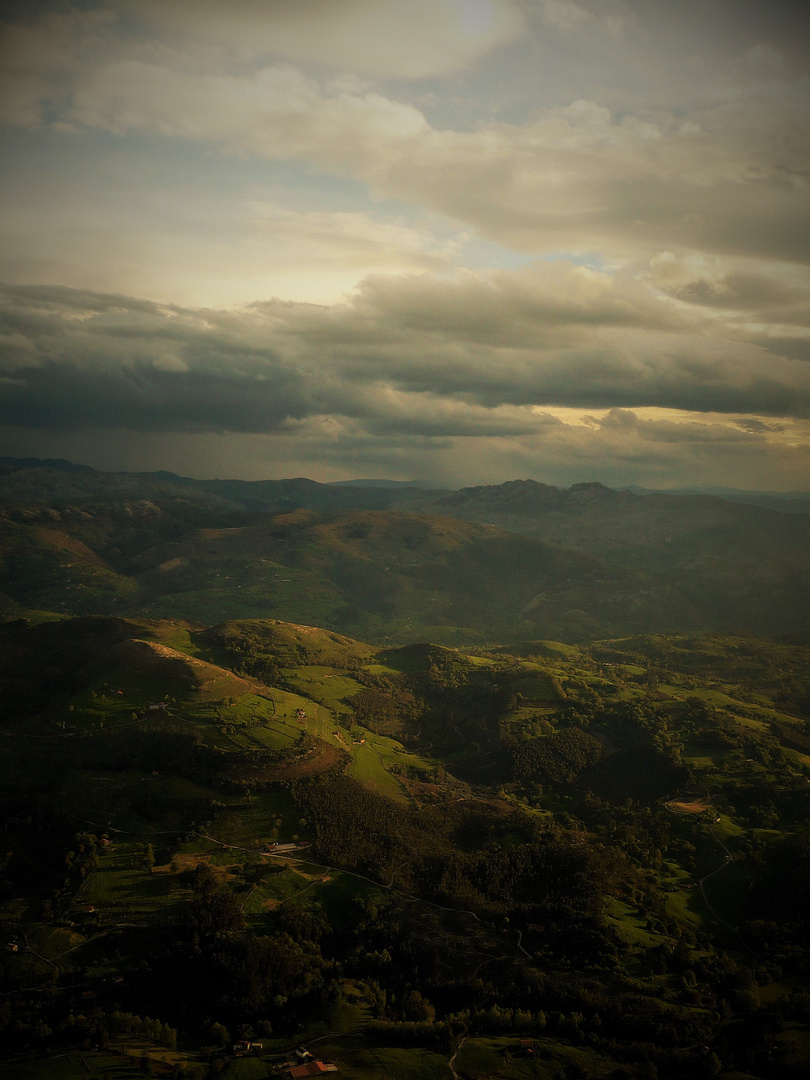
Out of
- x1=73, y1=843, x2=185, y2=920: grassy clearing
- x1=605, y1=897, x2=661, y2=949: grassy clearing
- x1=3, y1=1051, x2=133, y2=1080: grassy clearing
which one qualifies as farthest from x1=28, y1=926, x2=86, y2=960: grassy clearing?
x1=605, y1=897, x2=661, y2=949: grassy clearing

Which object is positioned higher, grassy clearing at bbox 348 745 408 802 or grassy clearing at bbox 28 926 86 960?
grassy clearing at bbox 348 745 408 802

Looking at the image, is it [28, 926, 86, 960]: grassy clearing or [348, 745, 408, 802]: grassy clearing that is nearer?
[28, 926, 86, 960]: grassy clearing

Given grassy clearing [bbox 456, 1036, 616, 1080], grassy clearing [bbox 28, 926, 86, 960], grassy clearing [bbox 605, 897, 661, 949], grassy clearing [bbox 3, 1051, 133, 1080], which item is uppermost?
grassy clearing [bbox 28, 926, 86, 960]

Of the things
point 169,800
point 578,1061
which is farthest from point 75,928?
point 578,1061

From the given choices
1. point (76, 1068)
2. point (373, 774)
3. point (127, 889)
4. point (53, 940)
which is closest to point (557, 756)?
point (373, 774)

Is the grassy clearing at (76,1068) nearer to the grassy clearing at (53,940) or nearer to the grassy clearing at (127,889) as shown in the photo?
the grassy clearing at (53,940)

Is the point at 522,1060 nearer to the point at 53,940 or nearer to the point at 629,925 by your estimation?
the point at 629,925

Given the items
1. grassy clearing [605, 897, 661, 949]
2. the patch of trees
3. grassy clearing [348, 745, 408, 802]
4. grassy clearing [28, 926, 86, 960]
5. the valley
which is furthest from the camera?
the patch of trees

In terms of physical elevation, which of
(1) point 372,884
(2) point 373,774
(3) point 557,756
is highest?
(2) point 373,774

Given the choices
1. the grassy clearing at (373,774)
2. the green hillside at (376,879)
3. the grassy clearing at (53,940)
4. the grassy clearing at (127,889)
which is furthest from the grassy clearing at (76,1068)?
the grassy clearing at (373,774)

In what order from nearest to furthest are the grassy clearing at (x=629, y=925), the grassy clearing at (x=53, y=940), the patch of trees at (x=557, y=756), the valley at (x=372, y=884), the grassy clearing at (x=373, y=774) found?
the valley at (x=372, y=884)
the grassy clearing at (x=53, y=940)
the grassy clearing at (x=629, y=925)
the grassy clearing at (x=373, y=774)
the patch of trees at (x=557, y=756)

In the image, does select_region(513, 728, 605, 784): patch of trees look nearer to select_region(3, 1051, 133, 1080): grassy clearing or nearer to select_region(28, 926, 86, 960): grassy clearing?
select_region(28, 926, 86, 960): grassy clearing

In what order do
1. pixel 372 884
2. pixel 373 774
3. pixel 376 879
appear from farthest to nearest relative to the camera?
pixel 373 774
pixel 376 879
pixel 372 884
